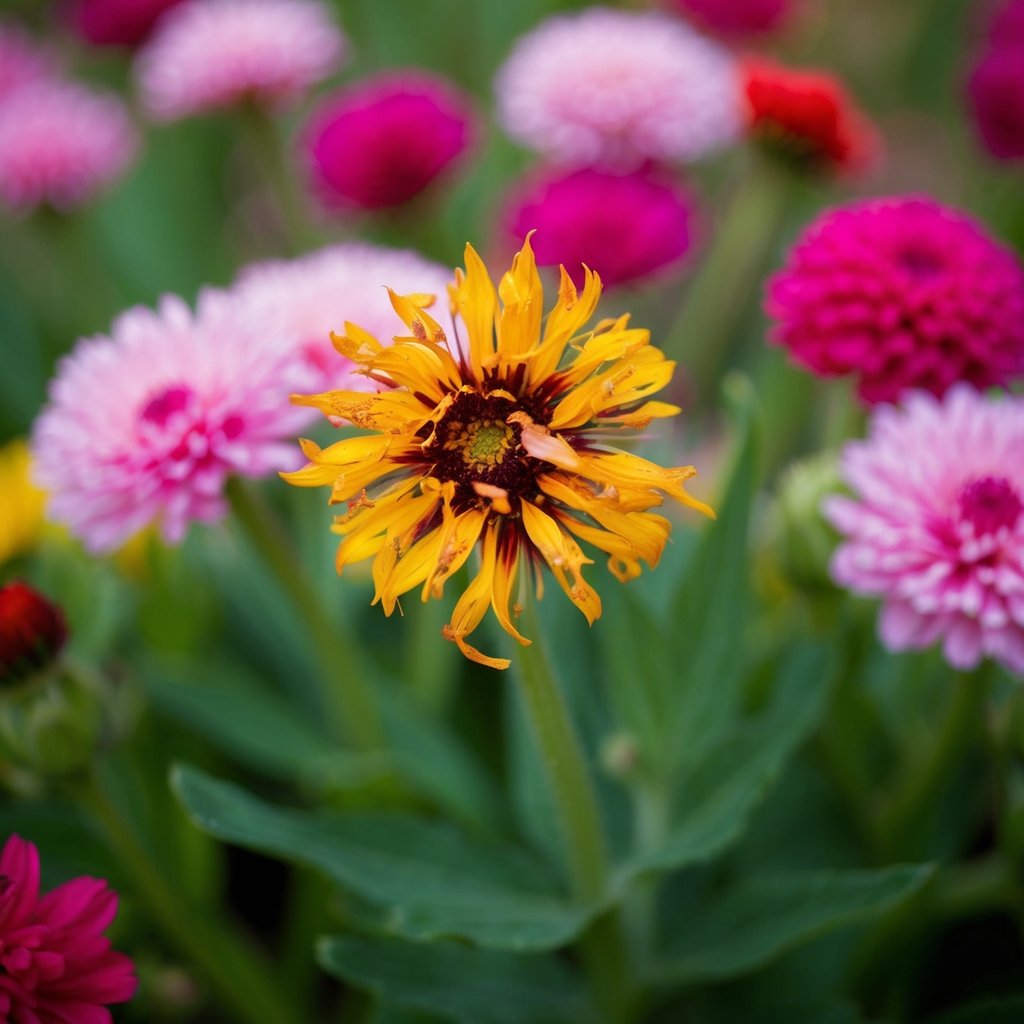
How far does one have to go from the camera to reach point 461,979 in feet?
1.86

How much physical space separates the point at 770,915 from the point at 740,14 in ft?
2.64

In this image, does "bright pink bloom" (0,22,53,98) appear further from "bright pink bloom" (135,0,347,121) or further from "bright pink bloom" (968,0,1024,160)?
"bright pink bloom" (968,0,1024,160)

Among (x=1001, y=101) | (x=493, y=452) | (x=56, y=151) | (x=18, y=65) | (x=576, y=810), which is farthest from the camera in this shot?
(x=18, y=65)

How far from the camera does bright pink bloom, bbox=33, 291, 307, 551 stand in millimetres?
500

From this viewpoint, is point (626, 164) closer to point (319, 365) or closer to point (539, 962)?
point (319, 365)

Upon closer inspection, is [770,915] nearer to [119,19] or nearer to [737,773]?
[737,773]

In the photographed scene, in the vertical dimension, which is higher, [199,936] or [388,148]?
[388,148]

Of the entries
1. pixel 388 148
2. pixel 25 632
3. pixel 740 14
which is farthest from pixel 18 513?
pixel 740 14

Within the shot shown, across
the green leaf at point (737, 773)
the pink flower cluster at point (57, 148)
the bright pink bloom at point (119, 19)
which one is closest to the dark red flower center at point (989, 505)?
the green leaf at point (737, 773)

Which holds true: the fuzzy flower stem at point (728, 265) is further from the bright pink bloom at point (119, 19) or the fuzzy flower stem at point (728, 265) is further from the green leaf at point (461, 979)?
the bright pink bloom at point (119, 19)

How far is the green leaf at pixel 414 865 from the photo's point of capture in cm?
48

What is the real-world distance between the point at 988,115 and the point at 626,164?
0.97 feet

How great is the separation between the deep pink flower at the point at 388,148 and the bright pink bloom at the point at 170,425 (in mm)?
310

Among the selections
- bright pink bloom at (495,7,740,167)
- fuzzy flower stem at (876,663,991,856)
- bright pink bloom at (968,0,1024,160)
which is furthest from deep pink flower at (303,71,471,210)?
fuzzy flower stem at (876,663,991,856)
